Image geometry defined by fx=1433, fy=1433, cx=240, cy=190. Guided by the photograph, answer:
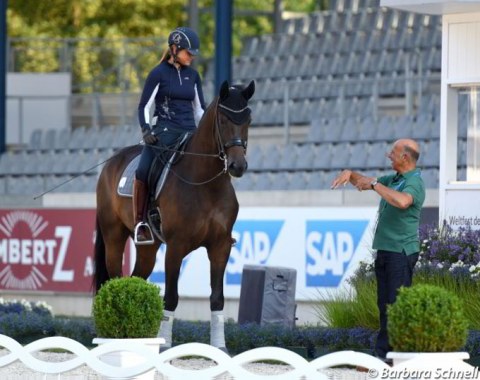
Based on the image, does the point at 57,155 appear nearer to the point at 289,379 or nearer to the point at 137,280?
the point at 137,280

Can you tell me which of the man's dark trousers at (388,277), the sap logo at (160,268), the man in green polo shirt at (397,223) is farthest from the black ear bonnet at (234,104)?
the sap logo at (160,268)

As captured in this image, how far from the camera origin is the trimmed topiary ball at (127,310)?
10797 mm

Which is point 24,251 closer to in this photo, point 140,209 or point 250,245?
point 250,245

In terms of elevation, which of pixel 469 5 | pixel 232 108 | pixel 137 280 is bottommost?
pixel 137 280

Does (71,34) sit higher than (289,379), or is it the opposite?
(71,34)

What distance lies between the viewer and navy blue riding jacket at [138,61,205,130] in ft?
44.1

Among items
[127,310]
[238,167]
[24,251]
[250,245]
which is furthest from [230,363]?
[24,251]

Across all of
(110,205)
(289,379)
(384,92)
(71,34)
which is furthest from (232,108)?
(71,34)

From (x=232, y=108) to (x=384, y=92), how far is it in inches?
547

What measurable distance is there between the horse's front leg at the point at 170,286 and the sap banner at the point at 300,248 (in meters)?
6.21

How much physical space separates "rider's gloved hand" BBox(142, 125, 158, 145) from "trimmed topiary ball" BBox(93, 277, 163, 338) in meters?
2.43

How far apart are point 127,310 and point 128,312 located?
23mm

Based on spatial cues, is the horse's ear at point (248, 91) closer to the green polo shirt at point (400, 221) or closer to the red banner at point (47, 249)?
the green polo shirt at point (400, 221)

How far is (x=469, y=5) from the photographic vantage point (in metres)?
14.9
